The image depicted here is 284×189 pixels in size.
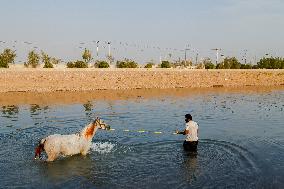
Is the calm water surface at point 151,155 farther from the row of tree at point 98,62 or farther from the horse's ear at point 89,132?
the row of tree at point 98,62

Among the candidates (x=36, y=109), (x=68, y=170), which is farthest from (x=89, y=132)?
(x=36, y=109)

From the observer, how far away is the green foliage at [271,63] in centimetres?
12088

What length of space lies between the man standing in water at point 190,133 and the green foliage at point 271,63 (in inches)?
4278

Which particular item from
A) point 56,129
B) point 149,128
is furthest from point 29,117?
point 149,128

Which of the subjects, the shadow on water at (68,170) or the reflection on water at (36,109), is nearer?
the shadow on water at (68,170)

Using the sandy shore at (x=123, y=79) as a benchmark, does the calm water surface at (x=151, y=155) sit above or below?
below

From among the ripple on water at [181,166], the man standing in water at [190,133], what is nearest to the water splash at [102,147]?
the ripple on water at [181,166]

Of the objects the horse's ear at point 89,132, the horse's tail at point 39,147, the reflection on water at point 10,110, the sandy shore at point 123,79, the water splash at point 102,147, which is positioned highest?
the sandy shore at point 123,79

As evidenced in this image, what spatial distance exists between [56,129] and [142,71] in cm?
5110

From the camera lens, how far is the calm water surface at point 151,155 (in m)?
15.2

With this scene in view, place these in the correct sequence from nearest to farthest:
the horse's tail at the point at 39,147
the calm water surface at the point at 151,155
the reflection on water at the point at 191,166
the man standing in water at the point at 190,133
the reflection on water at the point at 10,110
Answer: the calm water surface at the point at 151,155 → the reflection on water at the point at 191,166 → the horse's tail at the point at 39,147 → the man standing in water at the point at 190,133 → the reflection on water at the point at 10,110

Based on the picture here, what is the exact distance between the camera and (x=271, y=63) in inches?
4806

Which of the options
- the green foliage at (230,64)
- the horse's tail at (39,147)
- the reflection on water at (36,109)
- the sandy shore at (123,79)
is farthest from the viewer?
the green foliage at (230,64)

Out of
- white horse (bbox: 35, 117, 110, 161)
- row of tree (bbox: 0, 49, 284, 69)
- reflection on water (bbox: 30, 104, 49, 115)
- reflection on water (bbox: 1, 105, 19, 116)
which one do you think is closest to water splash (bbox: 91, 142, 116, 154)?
white horse (bbox: 35, 117, 110, 161)
